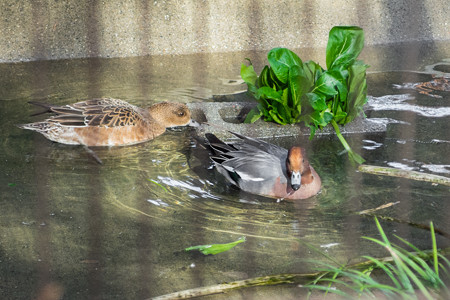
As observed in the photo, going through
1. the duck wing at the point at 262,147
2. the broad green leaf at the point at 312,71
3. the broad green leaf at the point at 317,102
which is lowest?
the duck wing at the point at 262,147

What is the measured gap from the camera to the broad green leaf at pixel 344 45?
432 centimetres

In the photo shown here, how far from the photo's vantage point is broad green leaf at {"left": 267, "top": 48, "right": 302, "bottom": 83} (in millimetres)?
4258

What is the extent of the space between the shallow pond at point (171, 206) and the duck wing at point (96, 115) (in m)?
0.20

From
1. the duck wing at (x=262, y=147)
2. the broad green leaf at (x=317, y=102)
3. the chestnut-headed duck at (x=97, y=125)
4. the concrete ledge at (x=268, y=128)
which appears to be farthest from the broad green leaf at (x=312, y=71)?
the chestnut-headed duck at (x=97, y=125)

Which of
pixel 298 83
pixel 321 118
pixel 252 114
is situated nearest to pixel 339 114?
pixel 321 118

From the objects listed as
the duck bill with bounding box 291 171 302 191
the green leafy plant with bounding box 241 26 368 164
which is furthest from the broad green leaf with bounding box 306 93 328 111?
the duck bill with bounding box 291 171 302 191

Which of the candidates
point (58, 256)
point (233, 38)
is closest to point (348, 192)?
point (58, 256)

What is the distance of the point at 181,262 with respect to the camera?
286 centimetres

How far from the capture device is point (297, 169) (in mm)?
3508

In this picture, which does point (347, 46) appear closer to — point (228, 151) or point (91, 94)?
point (228, 151)

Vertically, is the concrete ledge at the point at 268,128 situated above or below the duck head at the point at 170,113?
below

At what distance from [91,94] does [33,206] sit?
193cm

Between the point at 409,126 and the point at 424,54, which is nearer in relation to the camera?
the point at 409,126

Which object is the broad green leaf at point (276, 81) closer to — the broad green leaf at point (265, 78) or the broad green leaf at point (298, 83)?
the broad green leaf at point (265, 78)
